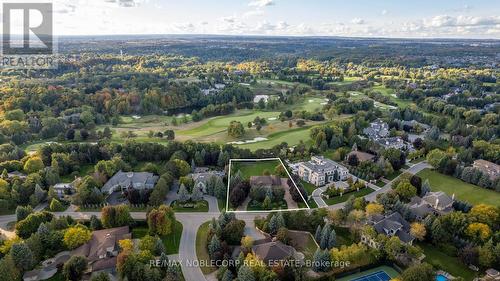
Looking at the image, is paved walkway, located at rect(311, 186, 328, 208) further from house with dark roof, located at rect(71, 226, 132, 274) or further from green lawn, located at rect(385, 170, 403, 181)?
house with dark roof, located at rect(71, 226, 132, 274)

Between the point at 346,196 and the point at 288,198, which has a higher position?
the point at 346,196

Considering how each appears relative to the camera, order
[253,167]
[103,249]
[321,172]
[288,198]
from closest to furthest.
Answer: [103,249] → [288,198] → [321,172] → [253,167]

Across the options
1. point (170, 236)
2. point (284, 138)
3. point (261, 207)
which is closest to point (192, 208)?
point (170, 236)

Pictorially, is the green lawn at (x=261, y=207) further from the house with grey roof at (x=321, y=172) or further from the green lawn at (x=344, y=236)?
the house with grey roof at (x=321, y=172)

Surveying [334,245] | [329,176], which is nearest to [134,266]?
[334,245]

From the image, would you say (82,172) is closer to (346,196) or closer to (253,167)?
(253,167)

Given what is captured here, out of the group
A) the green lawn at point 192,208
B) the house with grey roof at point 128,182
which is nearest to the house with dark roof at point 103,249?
the green lawn at point 192,208

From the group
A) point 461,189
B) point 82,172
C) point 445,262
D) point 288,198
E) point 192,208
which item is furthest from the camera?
point 82,172

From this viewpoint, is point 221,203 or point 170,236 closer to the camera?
point 170,236
